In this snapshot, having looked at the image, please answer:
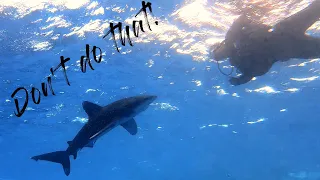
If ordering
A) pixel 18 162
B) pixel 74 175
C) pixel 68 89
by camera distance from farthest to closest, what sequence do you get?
pixel 74 175 → pixel 18 162 → pixel 68 89

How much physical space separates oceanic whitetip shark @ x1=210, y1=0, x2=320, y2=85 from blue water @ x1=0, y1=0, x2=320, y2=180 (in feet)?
11.2

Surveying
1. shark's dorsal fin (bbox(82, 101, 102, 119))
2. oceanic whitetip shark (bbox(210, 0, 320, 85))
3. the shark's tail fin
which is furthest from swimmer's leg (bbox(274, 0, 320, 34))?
the shark's tail fin

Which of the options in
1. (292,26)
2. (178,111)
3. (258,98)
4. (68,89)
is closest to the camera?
(292,26)

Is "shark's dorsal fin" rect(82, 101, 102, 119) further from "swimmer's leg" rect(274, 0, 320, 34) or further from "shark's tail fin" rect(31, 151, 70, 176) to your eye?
"swimmer's leg" rect(274, 0, 320, 34)

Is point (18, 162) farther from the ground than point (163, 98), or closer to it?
closer to it

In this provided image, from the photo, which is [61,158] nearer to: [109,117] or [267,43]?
[109,117]

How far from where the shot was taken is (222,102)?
70.6ft

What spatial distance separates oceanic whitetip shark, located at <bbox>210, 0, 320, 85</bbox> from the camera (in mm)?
7957

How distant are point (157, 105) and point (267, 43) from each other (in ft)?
48.6

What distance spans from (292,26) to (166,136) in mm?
24030

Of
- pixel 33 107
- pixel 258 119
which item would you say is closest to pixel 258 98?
pixel 258 119

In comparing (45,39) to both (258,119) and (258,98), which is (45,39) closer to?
(258,98)

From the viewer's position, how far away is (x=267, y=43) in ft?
27.7

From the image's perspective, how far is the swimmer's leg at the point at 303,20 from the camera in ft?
25.8
